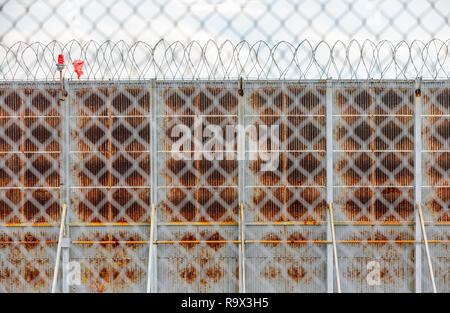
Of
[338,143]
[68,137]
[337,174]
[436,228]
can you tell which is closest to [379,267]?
[436,228]

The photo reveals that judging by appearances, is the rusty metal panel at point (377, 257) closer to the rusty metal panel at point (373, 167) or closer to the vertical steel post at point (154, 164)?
the rusty metal panel at point (373, 167)

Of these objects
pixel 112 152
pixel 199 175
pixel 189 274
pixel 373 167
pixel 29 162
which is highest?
pixel 112 152

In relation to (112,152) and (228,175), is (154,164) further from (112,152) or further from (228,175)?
(228,175)

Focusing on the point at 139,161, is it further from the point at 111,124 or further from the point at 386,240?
the point at 386,240

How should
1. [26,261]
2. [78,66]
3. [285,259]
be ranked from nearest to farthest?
[78,66] → [285,259] → [26,261]

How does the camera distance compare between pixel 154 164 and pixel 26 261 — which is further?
pixel 26 261

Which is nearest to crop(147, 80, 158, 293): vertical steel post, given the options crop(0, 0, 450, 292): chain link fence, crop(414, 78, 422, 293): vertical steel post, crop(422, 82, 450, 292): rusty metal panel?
crop(0, 0, 450, 292): chain link fence

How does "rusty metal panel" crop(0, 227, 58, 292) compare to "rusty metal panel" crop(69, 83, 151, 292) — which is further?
"rusty metal panel" crop(0, 227, 58, 292)

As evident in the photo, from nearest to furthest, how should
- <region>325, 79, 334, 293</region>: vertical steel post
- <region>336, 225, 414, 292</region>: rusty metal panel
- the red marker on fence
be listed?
the red marker on fence, <region>325, 79, 334, 293</region>: vertical steel post, <region>336, 225, 414, 292</region>: rusty metal panel

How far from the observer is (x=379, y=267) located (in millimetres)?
7762

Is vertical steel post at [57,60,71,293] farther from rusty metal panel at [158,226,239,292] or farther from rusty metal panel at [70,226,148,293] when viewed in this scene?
rusty metal panel at [158,226,239,292]

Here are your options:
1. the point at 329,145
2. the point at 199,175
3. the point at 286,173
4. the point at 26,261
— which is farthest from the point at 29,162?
the point at 329,145

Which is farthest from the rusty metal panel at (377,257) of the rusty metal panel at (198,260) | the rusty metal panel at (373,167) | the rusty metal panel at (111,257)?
the rusty metal panel at (111,257)

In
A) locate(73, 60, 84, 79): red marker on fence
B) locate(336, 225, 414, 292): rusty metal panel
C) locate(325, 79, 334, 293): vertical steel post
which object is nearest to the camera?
locate(73, 60, 84, 79): red marker on fence
